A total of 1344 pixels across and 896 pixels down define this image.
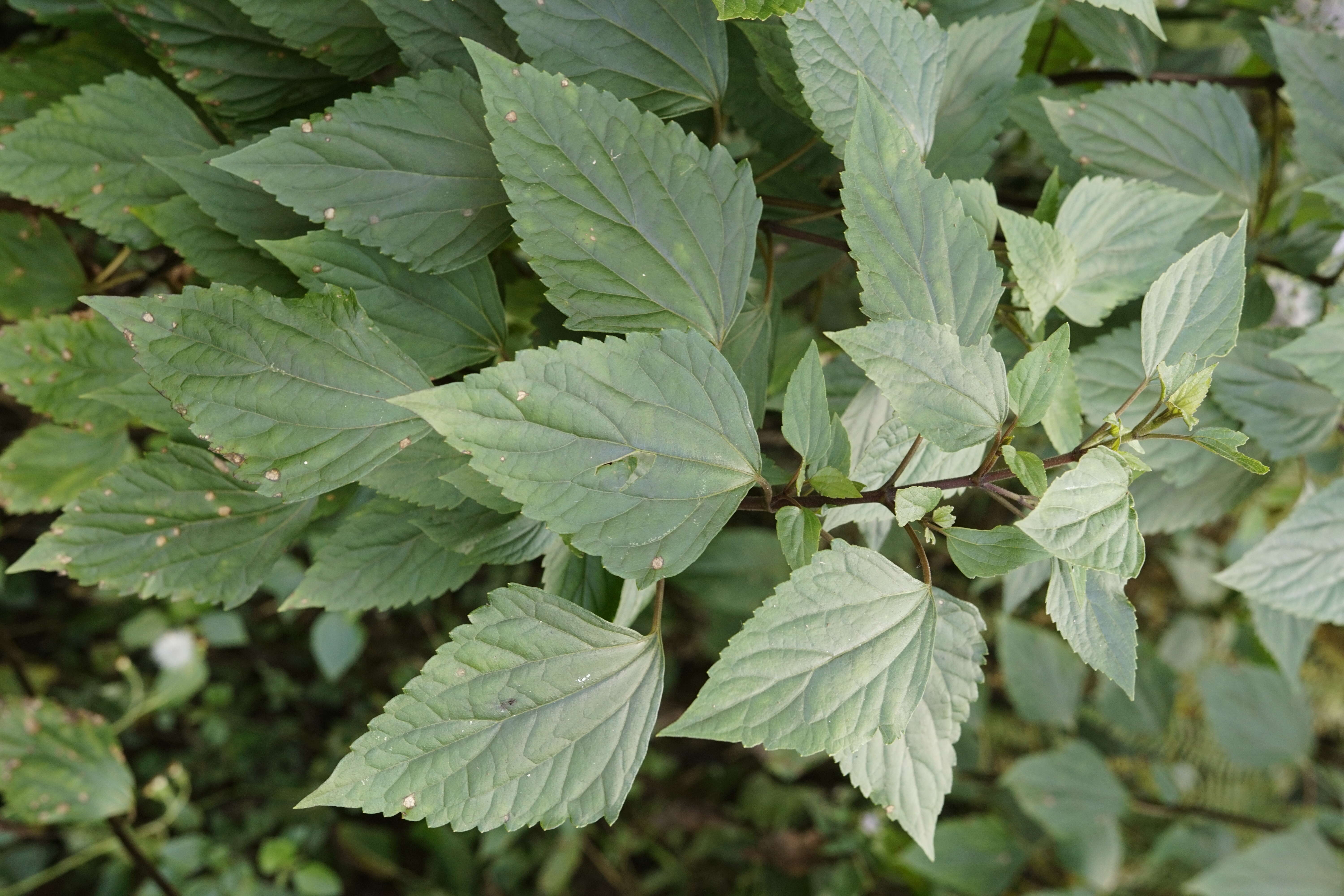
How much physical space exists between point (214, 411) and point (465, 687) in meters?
0.27

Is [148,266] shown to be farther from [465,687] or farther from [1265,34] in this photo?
[1265,34]

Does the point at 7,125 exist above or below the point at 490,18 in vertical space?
below

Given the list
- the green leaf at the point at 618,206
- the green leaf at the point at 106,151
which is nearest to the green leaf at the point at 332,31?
the green leaf at the point at 106,151

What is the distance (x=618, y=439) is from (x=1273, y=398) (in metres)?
0.96

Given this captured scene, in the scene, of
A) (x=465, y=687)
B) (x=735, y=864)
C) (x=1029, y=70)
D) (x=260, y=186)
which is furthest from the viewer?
(x=735, y=864)

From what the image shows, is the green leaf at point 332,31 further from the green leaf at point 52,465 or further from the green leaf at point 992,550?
the green leaf at point 992,550

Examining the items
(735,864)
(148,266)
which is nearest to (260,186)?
(148,266)

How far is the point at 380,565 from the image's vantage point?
82cm

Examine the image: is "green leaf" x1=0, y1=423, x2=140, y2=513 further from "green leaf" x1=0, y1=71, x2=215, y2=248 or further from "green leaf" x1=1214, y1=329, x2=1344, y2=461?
"green leaf" x1=1214, y1=329, x2=1344, y2=461

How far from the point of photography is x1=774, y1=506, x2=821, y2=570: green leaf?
605 millimetres

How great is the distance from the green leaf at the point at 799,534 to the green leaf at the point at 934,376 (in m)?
0.10

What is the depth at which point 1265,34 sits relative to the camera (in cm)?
112

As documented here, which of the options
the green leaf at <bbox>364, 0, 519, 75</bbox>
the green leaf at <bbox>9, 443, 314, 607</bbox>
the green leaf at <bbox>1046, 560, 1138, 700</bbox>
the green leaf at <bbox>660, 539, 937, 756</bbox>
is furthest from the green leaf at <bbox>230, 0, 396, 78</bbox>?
the green leaf at <bbox>1046, 560, 1138, 700</bbox>

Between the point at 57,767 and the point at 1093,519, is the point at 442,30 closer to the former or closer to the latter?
the point at 1093,519
